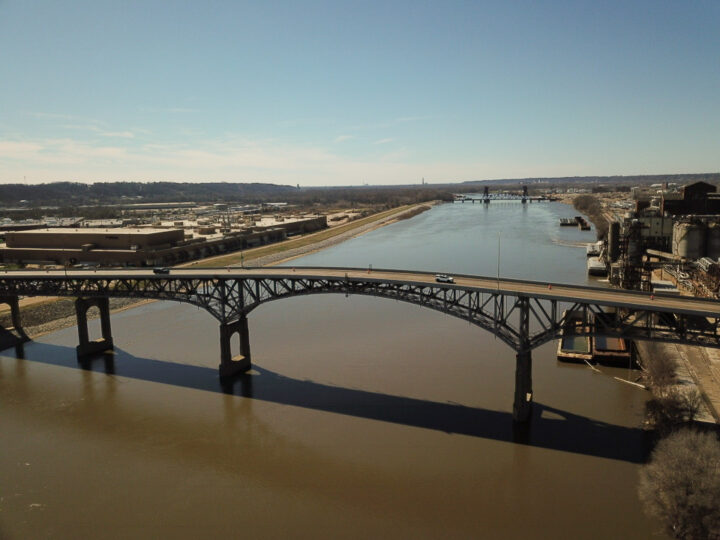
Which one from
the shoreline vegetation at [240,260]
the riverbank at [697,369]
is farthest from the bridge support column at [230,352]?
the riverbank at [697,369]

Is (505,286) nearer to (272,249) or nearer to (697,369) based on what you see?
(697,369)

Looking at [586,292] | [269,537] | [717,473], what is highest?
[586,292]

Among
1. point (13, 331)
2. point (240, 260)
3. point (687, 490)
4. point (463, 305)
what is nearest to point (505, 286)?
point (463, 305)

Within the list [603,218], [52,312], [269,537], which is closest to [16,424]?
[269,537]

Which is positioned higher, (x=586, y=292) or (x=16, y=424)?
(x=586, y=292)

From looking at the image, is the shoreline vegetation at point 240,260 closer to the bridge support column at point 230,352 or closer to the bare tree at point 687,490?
the bridge support column at point 230,352

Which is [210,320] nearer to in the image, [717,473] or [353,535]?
[353,535]

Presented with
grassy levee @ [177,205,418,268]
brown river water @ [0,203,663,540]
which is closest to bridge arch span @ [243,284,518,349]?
brown river water @ [0,203,663,540]
